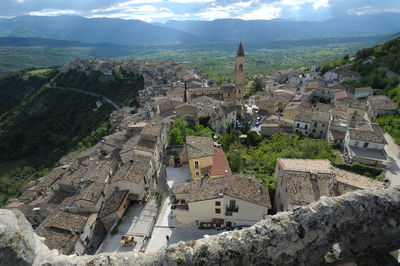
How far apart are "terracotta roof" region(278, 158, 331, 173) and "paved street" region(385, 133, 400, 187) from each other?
13.4 metres

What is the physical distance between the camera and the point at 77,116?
289ft

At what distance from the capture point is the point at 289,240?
8.03 meters

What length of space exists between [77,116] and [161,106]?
5610 centimetres

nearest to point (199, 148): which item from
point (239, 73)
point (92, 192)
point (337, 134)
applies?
point (92, 192)

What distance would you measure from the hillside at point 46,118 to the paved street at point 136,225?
5248 cm

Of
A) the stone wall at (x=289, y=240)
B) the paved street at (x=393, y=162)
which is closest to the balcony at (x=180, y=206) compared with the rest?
the stone wall at (x=289, y=240)

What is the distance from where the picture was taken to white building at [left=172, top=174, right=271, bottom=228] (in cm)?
1870

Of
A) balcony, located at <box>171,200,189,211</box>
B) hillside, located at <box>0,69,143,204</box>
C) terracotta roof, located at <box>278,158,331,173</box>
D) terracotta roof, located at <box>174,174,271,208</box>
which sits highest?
terracotta roof, located at <box>278,158,331,173</box>

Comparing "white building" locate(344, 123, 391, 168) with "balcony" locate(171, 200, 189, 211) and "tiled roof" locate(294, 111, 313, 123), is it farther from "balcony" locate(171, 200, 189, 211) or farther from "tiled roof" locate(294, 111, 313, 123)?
"balcony" locate(171, 200, 189, 211)

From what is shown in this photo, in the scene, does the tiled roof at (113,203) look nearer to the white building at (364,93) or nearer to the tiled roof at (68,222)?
the tiled roof at (68,222)

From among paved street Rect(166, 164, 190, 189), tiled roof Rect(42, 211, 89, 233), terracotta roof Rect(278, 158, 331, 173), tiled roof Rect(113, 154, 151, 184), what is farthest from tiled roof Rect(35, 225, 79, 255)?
terracotta roof Rect(278, 158, 331, 173)

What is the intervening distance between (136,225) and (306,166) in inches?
765

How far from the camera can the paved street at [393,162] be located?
2833cm

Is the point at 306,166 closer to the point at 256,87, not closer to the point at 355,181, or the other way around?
the point at 355,181
